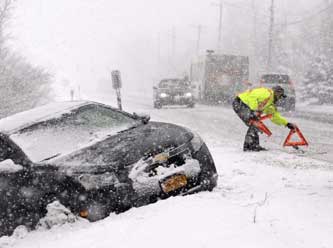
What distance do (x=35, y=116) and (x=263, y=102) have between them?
475cm

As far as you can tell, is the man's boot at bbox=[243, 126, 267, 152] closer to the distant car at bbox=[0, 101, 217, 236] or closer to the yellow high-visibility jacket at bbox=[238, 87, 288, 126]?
the yellow high-visibility jacket at bbox=[238, 87, 288, 126]

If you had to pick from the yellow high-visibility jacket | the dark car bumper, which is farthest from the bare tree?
the yellow high-visibility jacket

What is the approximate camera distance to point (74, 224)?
5.08 meters

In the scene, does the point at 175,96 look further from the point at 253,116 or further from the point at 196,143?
the point at 196,143

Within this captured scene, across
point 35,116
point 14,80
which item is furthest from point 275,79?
point 35,116

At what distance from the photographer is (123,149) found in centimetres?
569

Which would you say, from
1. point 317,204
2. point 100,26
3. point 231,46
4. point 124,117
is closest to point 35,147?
point 124,117

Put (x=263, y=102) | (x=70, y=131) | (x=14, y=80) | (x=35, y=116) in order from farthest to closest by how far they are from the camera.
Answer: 1. (x=14, y=80)
2. (x=263, y=102)
3. (x=35, y=116)
4. (x=70, y=131)

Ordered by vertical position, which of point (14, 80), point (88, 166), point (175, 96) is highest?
point (88, 166)

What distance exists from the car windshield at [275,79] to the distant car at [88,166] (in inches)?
712

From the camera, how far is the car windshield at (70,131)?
19.0 feet

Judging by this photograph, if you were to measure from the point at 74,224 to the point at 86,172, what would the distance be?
52 cm

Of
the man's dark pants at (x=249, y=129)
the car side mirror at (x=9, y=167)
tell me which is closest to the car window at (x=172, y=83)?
the man's dark pants at (x=249, y=129)

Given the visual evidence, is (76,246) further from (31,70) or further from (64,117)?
(31,70)
